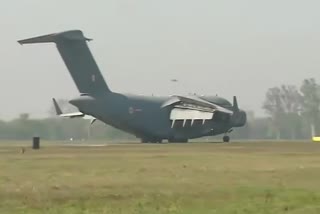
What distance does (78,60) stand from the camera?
304 feet

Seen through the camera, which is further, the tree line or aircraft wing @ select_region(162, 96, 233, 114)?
the tree line

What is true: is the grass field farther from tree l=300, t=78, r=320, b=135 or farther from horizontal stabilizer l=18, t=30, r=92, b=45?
tree l=300, t=78, r=320, b=135

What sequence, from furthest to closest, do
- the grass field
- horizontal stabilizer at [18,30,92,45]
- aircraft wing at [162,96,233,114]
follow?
aircraft wing at [162,96,233,114] → horizontal stabilizer at [18,30,92,45] → the grass field

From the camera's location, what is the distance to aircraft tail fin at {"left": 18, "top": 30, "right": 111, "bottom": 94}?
9162 centimetres

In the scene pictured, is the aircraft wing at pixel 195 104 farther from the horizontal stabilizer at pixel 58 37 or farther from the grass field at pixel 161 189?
the grass field at pixel 161 189

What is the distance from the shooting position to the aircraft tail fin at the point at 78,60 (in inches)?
3607

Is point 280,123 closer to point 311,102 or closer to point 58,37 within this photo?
point 311,102

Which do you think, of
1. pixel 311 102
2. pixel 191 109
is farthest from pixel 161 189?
pixel 311 102

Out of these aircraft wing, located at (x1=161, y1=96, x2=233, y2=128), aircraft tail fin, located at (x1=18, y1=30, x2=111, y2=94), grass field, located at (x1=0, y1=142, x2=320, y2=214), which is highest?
aircraft tail fin, located at (x1=18, y1=30, x2=111, y2=94)

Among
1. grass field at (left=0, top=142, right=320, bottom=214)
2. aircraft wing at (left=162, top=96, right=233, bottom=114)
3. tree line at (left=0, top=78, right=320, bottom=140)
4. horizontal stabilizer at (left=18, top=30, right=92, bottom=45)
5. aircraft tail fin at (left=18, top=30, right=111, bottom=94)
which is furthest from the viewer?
tree line at (left=0, top=78, right=320, bottom=140)

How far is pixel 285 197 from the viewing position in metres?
20.5

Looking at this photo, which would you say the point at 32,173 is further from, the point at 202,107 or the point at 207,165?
the point at 202,107

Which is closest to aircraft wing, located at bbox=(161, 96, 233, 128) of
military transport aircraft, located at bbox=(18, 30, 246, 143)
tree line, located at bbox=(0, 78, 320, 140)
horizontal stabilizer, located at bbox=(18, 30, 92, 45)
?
military transport aircraft, located at bbox=(18, 30, 246, 143)

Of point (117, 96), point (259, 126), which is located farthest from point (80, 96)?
point (259, 126)
